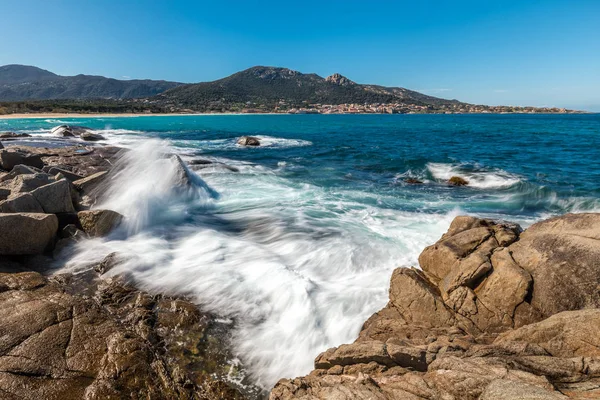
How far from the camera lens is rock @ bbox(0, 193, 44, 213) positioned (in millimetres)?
8148

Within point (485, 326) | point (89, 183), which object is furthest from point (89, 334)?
point (89, 183)

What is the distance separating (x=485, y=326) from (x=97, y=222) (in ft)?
31.3

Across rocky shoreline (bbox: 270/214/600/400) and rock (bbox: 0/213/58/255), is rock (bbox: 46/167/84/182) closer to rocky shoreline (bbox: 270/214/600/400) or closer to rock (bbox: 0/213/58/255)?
rock (bbox: 0/213/58/255)

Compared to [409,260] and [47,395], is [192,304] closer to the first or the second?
[47,395]

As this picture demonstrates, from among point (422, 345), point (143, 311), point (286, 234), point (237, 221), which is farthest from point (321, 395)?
point (237, 221)

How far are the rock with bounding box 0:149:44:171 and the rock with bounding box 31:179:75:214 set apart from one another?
7761mm

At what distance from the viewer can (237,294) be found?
22.9 feet

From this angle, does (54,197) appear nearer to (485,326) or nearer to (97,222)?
(97,222)

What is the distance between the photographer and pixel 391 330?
546 centimetres

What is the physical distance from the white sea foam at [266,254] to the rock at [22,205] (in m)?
1.88

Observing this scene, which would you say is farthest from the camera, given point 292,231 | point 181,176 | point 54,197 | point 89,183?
point 181,176

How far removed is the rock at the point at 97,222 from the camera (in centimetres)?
871

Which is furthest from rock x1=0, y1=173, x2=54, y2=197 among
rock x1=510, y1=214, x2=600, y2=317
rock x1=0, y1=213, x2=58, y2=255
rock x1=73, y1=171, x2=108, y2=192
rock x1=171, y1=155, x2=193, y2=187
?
rock x1=510, y1=214, x2=600, y2=317

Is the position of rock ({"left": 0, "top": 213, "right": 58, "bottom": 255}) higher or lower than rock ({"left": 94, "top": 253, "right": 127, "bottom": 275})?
higher
